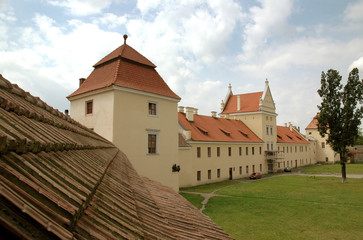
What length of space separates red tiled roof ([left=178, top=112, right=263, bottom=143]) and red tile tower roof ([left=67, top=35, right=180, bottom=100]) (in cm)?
1547

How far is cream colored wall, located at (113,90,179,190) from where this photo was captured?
16.2 m

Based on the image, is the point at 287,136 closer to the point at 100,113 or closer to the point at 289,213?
the point at 289,213

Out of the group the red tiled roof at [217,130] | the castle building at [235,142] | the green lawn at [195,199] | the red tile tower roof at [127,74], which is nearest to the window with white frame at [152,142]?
the red tile tower roof at [127,74]

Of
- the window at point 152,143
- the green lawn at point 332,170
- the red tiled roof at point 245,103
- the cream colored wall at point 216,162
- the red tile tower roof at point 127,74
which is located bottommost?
the green lawn at point 332,170

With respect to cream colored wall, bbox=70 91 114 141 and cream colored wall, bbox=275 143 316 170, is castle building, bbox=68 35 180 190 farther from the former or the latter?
cream colored wall, bbox=275 143 316 170

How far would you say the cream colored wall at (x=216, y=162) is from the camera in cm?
3197

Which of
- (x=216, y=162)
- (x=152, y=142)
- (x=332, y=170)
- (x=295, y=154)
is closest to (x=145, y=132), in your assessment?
(x=152, y=142)

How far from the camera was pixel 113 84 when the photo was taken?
15711 millimetres

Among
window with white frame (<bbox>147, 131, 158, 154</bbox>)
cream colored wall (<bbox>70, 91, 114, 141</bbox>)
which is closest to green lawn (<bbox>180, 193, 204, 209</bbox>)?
window with white frame (<bbox>147, 131, 158, 154</bbox>)

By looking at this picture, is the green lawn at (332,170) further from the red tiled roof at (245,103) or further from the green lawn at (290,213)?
the green lawn at (290,213)

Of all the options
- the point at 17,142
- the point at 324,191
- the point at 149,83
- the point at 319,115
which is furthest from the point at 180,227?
the point at 319,115

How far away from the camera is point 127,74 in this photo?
674 inches

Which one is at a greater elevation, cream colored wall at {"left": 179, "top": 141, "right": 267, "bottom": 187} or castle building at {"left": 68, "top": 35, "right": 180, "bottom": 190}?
castle building at {"left": 68, "top": 35, "right": 180, "bottom": 190}

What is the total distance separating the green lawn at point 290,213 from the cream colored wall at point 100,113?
9.23 meters
